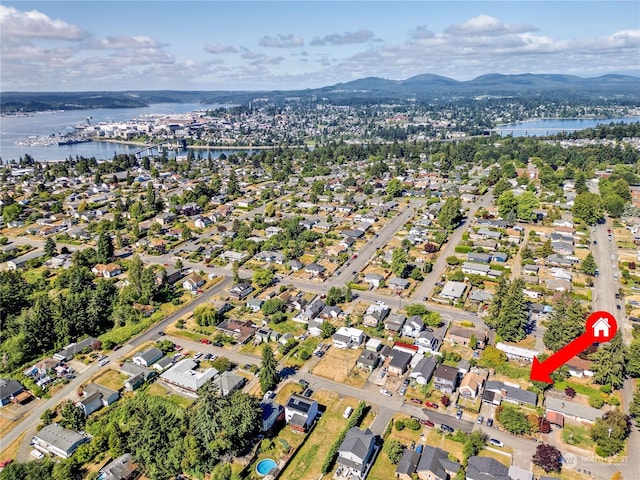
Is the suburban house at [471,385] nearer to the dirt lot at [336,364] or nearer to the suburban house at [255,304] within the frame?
the dirt lot at [336,364]

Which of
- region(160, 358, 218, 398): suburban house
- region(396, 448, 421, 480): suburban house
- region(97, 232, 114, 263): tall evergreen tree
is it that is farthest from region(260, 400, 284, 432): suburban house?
region(97, 232, 114, 263): tall evergreen tree

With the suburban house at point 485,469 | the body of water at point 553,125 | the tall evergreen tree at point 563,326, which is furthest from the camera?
the body of water at point 553,125

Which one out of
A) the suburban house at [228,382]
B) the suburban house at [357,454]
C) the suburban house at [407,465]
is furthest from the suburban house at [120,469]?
the suburban house at [407,465]

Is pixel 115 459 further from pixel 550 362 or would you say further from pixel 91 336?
pixel 550 362

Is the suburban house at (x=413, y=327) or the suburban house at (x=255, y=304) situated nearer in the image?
the suburban house at (x=413, y=327)

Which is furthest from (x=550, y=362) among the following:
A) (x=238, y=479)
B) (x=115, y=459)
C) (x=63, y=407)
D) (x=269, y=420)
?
(x=63, y=407)

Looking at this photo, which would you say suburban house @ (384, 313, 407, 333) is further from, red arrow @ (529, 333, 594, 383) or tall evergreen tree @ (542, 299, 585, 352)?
tall evergreen tree @ (542, 299, 585, 352)

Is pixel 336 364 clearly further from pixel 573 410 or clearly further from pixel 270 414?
pixel 573 410
